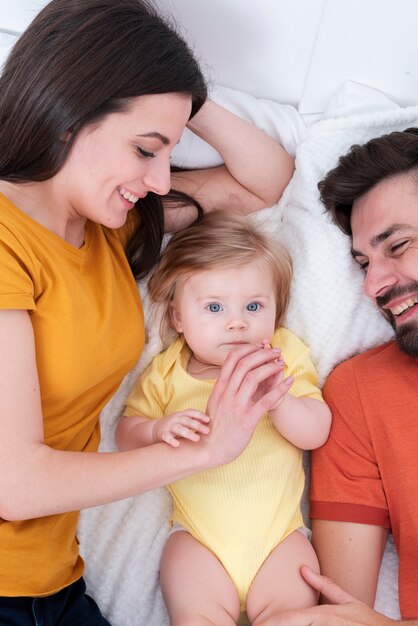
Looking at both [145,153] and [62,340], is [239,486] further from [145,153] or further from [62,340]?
[145,153]

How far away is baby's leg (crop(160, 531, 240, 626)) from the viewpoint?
57.0 inches

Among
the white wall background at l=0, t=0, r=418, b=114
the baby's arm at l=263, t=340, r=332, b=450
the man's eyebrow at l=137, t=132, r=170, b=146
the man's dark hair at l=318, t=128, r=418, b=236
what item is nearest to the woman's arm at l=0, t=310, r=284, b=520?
the baby's arm at l=263, t=340, r=332, b=450

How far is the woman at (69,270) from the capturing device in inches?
50.0

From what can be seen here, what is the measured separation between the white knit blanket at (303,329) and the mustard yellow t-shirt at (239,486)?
87 mm

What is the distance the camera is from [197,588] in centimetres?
148

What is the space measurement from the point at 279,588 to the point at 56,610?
0.46m

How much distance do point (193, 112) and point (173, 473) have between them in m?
0.76

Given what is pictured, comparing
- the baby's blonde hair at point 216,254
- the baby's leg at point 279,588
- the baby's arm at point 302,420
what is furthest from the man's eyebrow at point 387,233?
the baby's leg at point 279,588

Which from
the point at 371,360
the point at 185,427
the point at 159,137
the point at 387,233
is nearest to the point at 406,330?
the point at 371,360

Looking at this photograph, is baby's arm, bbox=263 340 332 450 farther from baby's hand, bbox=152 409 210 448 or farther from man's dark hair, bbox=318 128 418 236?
man's dark hair, bbox=318 128 418 236

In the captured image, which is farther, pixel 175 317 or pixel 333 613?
pixel 175 317

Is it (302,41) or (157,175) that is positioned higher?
(302,41)

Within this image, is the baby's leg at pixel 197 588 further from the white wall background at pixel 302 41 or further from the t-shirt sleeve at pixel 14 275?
the white wall background at pixel 302 41

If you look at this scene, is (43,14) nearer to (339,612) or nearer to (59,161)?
(59,161)
